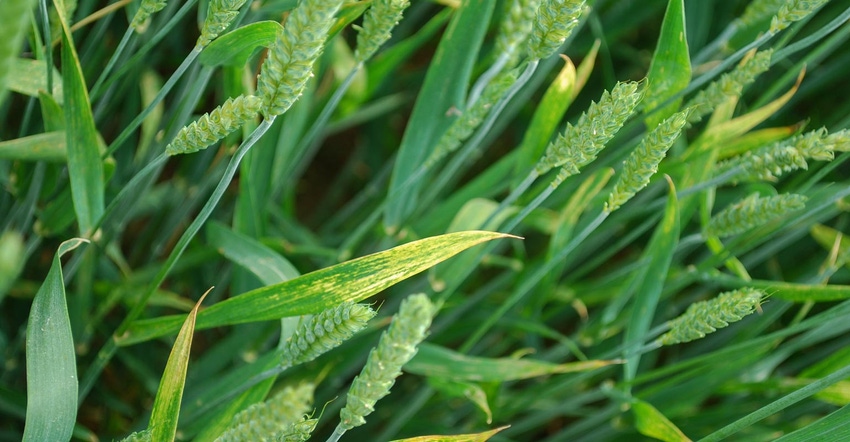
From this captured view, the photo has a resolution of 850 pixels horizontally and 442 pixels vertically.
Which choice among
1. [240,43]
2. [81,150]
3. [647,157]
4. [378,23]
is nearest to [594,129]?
[647,157]

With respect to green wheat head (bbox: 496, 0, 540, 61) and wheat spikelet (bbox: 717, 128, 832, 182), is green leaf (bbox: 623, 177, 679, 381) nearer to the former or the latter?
wheat spikelet (bbox: 717, 128, 832, 182)

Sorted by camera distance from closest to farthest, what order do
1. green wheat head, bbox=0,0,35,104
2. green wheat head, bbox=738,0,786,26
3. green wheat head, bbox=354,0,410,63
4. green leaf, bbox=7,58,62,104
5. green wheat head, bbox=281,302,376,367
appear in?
green wheat head, bbox=0,0,35,104, green wheat head, bbox=281,302,376,367, green wheat head, bbox=354,0,410,63, green leaf, bbox=7,58,62,104, green wheat head, bbox=738,0,786,26

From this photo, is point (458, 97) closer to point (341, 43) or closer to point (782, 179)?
point (341, 43)

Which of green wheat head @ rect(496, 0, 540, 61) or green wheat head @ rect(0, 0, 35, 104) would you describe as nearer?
green wheat head @ rect(0, 0, 35, 104)

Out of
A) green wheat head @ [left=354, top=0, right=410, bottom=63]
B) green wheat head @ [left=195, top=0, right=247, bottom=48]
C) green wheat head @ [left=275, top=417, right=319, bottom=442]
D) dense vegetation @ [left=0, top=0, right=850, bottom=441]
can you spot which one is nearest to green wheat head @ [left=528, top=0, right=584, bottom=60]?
dense vegetation @ [left=0, top=0, right=850, bottom=441]

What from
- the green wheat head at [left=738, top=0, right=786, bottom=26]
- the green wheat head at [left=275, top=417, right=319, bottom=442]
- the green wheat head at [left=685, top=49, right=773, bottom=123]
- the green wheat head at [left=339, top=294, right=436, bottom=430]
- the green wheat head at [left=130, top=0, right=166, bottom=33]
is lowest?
the green wheat head at [left=275, top=417, right=319, bottom=442]

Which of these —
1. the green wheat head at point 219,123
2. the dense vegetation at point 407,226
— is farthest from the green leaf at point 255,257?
the green wheat head at point 219,123

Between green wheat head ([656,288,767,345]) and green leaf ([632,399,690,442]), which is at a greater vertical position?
green wheat head ([656,288,767,345])
